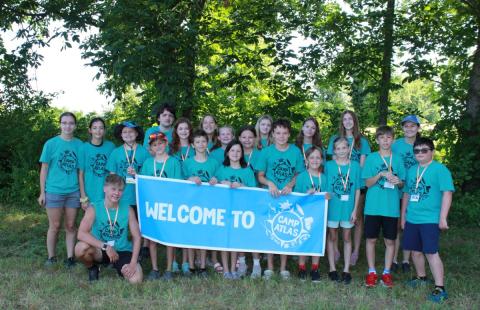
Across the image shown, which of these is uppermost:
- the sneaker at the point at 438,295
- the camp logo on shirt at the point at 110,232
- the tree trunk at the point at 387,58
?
the tree trunk at the point at 387,58

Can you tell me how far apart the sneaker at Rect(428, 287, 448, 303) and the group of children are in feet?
0.04

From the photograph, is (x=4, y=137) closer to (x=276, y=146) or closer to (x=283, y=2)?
(x=283, y=2)

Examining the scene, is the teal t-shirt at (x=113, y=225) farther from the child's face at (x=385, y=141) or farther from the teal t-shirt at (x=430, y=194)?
the teal t-shirt at (x=430, y=194)

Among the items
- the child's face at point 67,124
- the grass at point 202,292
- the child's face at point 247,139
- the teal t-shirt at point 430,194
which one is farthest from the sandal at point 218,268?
the child's face at point 67,124

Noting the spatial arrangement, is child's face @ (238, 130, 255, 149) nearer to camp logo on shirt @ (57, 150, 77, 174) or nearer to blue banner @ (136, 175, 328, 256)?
blue banner @ (136, 175, 328, 256)

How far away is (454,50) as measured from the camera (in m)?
10.3

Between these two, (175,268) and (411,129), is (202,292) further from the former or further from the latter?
(411,129)

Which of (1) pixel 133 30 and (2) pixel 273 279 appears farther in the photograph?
(1) pixel 133 30

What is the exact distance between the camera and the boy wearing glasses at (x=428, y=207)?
5.45 m

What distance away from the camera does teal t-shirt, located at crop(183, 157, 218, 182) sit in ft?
20.5

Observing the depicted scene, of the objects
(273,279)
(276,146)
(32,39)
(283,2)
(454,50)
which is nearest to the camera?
(273,279)

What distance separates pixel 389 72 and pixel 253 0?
10.6ft

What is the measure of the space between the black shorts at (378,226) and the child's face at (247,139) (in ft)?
5.83

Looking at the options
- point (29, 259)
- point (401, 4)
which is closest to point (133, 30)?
point (29, 259)
